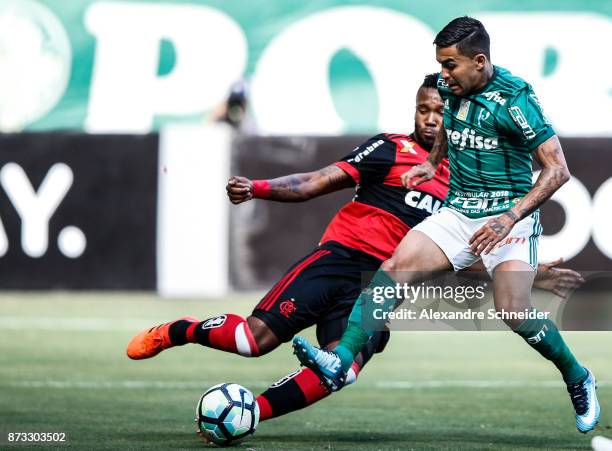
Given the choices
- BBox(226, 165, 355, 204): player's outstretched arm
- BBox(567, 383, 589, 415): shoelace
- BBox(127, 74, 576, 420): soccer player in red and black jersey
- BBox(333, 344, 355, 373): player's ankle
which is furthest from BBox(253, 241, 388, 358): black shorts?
BBox(567, 383, 589, 415): shoelace

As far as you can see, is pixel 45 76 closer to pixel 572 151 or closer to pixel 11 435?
pixel 572 151

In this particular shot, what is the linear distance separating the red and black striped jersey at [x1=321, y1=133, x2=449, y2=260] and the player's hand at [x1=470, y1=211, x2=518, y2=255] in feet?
3.45

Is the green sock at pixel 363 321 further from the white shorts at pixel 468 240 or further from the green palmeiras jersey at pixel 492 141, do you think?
the green palmeiras jersey at pixel 492 141

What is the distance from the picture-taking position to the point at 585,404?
729 centimetres

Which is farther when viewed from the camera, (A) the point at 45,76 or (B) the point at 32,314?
(A) the point at 45,76

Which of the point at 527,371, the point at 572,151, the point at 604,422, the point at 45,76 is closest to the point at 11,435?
the point at 604,422

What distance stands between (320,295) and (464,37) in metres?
1.71

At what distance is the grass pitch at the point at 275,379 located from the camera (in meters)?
7.55

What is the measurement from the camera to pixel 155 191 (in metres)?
15.3

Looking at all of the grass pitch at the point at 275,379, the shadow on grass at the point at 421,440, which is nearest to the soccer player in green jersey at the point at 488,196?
the shadow on grass at the point at 421,440

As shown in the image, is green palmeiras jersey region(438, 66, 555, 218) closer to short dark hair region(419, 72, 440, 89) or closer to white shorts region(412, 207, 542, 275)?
white shorts region(412, 207, 542, 275)

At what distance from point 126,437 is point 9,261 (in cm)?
811

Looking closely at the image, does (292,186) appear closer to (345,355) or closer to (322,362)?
(345,355)

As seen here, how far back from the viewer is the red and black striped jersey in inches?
311
